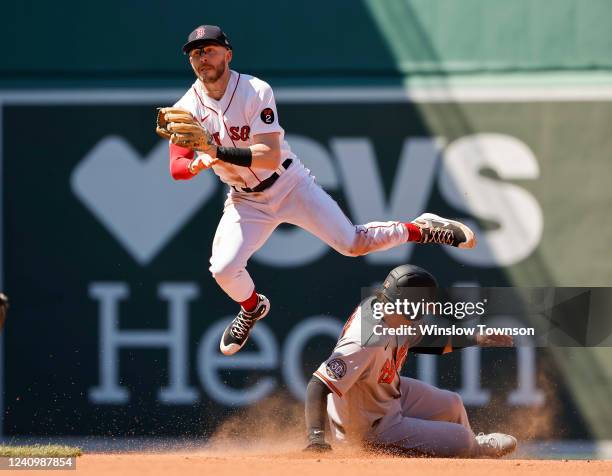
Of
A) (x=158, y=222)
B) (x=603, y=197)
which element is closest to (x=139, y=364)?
(x=158, y=222)

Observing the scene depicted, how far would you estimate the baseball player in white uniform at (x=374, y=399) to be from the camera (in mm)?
6543

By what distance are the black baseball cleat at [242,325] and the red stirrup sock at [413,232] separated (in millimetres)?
910

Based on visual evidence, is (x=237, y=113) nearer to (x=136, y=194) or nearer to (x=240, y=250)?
(x=240, y=250)

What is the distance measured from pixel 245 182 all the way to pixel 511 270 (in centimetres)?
309

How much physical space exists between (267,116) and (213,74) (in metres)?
0.36

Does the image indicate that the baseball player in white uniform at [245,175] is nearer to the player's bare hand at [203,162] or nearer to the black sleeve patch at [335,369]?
the player's bare hand at [203,162]

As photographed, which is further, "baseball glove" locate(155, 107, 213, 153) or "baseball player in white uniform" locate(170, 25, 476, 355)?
"baseball player in white uniform" locate(170, 25, 476, 355)

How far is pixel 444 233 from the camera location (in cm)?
725

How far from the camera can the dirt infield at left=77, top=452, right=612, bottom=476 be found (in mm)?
5707

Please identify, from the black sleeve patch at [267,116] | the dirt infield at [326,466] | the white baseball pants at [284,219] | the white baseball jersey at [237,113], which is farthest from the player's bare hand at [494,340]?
the black sleeve patch at [267,116]

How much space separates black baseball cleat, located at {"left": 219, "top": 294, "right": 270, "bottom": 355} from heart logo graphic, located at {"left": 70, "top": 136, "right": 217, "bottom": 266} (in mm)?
2289

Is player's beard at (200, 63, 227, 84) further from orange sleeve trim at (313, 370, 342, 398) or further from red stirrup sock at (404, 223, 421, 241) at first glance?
orange sleeve trim at (313, 370, 342, 398)

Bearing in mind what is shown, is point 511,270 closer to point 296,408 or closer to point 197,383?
point 296,408

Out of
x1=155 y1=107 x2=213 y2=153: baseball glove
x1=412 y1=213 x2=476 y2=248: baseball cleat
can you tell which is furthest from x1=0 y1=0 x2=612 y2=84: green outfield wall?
x1=155 y1=107 x2=213 y2=153: baseball glove
